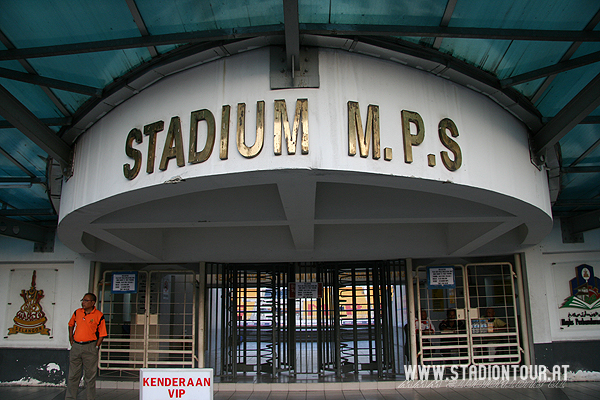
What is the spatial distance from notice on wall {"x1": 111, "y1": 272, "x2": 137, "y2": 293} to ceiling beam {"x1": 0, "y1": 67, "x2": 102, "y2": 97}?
5978 mm

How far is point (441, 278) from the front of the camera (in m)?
9.72

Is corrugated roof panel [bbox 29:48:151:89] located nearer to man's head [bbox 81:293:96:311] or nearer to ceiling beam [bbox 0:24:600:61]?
ceiling beam [bbox 0:24:600:61]

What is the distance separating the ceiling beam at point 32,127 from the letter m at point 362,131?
362cm

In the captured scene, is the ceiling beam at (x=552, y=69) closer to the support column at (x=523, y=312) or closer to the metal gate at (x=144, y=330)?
the support column at (x=523, y=312)

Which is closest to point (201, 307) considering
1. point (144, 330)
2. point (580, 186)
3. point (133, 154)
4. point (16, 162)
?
point (144, 330)

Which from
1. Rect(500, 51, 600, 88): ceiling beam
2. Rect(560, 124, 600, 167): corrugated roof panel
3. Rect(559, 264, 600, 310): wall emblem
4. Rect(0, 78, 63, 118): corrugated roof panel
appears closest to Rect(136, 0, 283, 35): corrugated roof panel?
Rect(0, 78, 63, 118): corrugated roof panel

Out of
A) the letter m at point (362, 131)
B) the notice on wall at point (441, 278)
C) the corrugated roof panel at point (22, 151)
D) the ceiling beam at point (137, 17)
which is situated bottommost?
the notice on wall at point (441, 278)

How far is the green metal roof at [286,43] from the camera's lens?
4062mm

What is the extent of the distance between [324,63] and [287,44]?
0.52 metres

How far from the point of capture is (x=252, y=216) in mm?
6105

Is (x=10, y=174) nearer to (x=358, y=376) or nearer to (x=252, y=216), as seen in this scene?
(x=252, y=216)

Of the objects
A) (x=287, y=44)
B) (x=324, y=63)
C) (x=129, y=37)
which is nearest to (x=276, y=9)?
(x=287, y=44)

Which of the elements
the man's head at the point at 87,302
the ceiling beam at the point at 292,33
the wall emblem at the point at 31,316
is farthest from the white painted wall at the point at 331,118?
the wall emblem at the point at 31,316

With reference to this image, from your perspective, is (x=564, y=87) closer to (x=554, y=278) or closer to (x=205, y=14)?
(x=205, y=14)
